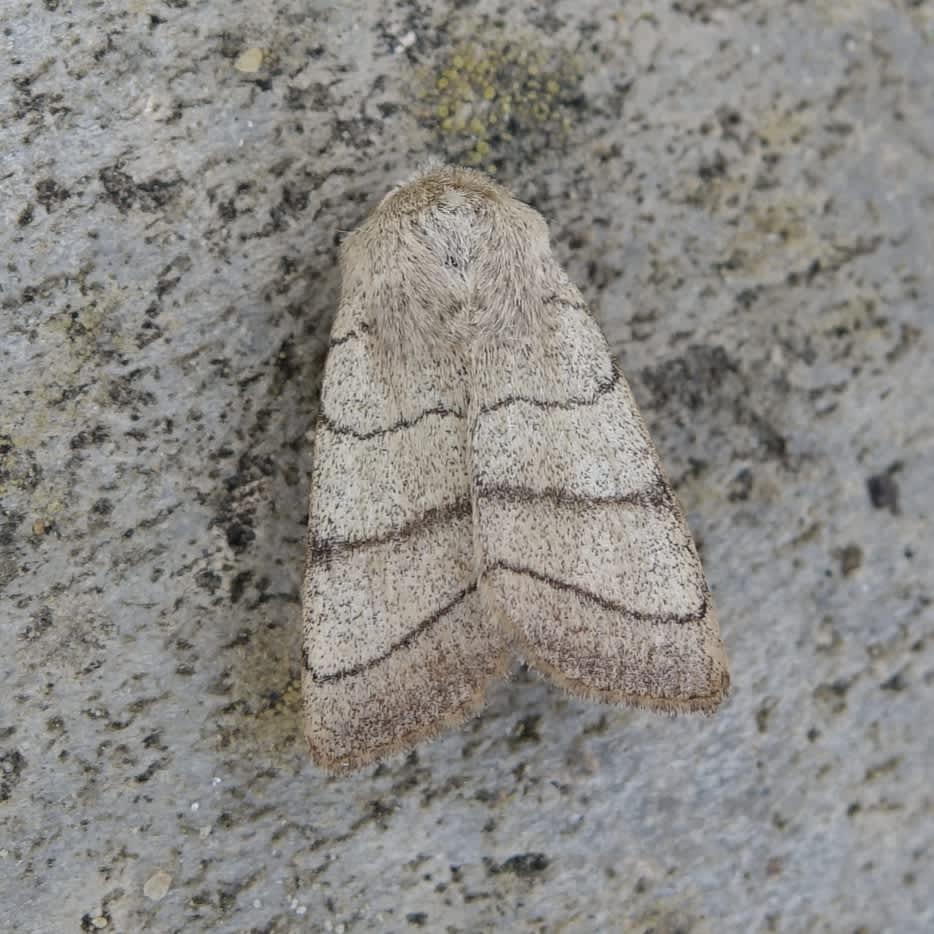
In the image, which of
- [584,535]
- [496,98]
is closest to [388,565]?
[584,535]

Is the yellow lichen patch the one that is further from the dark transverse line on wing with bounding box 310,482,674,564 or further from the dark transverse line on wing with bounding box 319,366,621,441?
the dark transverse line on wing with bounding box 310,482,674,564

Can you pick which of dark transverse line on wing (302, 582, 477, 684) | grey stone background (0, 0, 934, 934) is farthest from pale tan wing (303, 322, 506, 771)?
grey stone background (0, 0, 934, 934)

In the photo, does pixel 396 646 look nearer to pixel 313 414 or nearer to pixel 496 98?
pixel 313 414

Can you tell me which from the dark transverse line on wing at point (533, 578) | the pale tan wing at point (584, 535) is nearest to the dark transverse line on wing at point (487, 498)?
the pale tan wing at point (584, 535)

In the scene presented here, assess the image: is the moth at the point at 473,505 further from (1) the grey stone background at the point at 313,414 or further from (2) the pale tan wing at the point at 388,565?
(1) the grey stone background at the point at 313,414

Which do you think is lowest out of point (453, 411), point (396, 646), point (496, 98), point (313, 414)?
point (396, 646)

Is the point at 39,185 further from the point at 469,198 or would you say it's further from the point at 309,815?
the point at 309,815
